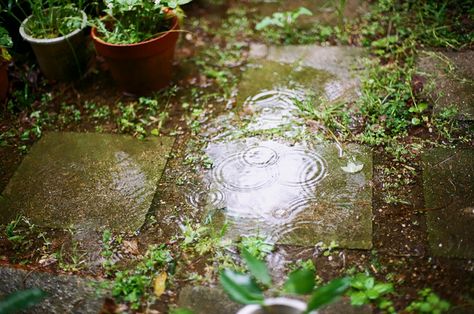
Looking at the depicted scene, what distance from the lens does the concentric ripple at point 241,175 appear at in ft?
8.09

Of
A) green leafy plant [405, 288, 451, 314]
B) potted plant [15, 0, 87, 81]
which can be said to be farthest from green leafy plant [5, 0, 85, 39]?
green leafy plant [405, 288, 451, 314]

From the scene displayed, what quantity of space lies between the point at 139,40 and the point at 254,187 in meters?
1.24

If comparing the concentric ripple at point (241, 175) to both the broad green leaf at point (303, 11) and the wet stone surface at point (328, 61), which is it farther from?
the broad green leaf at point (303, 11)

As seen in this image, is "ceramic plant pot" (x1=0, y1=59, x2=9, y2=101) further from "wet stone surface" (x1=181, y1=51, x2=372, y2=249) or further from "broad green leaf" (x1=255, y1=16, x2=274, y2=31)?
"broad green leaf" (x1=255, y1=16, x2=274, y2=31)

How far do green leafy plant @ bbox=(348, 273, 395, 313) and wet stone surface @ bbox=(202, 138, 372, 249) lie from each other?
0.68 ft

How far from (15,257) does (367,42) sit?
257 cm

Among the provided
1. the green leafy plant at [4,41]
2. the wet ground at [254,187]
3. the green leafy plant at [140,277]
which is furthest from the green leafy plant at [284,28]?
the green leafy plant at [140,277]

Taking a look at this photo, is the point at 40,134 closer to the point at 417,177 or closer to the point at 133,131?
the point at 133,131

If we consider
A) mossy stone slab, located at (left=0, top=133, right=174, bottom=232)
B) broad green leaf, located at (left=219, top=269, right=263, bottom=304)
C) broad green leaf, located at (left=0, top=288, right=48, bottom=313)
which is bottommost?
mossy stone slab, located at (left=0, top=133, right=174, bottom=232)

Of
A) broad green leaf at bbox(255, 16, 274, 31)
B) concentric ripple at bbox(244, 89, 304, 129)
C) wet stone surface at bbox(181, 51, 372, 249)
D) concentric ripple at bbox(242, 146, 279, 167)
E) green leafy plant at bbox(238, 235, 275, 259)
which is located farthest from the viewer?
broad green leaf at bbox(255, 16, 274, 31)

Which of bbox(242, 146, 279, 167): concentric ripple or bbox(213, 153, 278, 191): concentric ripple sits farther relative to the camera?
bbox(242, 146, 279, 167): concentric ripple

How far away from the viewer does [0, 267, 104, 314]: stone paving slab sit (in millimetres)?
1962


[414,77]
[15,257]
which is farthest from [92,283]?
[414,77]

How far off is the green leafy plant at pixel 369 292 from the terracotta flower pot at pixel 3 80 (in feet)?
8.37
